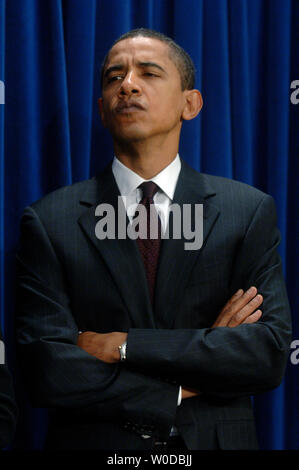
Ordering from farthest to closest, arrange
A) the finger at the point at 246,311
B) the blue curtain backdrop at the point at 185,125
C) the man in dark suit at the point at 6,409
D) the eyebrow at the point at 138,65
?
the blue curtain backdrop at the point at 185,125 < the eyebrow at the point at 138,65 < the finger at the point at 246,311 < the man in dark suit at the point at 6,409

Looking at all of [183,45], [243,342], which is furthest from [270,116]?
[243,342]

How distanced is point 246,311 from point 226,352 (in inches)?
5.0

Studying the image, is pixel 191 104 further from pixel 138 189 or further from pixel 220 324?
pixel 220 324

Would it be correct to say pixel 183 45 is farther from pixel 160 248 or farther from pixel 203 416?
pixel 203 416

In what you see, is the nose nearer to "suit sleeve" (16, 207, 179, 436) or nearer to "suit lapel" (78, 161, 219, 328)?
"suit lapel" (78, 161, 219, 328)

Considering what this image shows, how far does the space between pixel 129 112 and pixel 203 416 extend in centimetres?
77

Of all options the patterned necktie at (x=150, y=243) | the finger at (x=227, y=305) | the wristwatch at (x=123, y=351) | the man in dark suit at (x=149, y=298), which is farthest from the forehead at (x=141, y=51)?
the wristwatch at (x=123, y=351)

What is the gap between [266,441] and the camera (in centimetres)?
211

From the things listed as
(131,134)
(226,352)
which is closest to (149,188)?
(131,134)

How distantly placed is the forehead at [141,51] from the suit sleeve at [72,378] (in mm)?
627

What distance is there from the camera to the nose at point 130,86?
1685mm

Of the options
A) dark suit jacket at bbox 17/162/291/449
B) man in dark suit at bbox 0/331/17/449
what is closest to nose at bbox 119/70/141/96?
dark suit jacket at bbox 17/162/291/449

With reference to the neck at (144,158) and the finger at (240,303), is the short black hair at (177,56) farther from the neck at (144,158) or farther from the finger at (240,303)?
the finger at (240,303)

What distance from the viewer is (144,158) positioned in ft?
5.72
